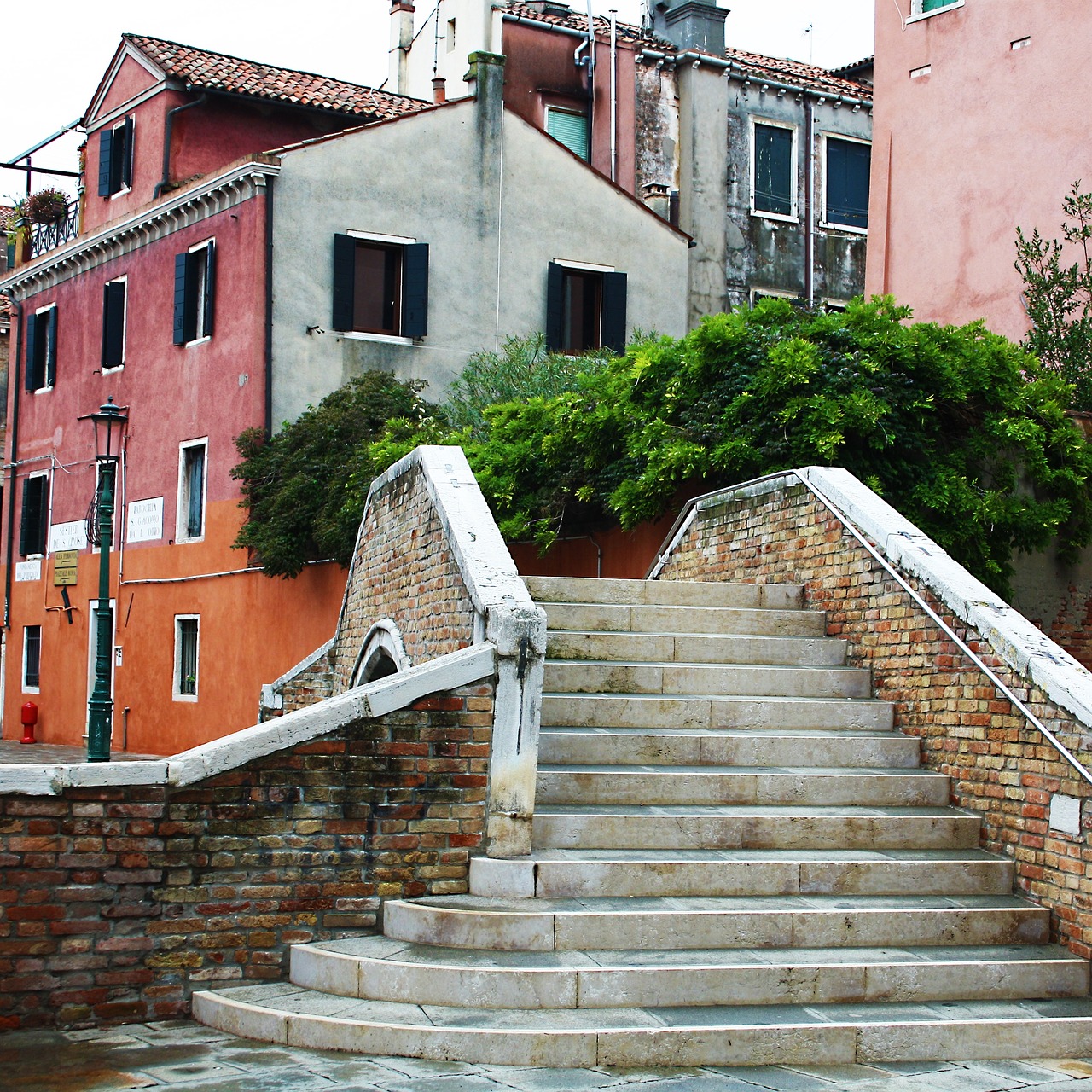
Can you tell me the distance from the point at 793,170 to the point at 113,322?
1034 cm

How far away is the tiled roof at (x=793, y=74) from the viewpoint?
70.9 feet

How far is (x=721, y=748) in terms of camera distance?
671 centimetres

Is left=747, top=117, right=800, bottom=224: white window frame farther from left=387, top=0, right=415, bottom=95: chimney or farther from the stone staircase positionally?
the stone staircase

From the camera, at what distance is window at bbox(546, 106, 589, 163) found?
68.7 ft

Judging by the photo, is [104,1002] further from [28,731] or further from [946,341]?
[28,731]

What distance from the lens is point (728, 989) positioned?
5.25m

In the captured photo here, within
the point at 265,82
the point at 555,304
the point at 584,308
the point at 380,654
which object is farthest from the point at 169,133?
the point at 380,654

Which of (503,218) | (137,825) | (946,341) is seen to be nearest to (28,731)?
(503,218)

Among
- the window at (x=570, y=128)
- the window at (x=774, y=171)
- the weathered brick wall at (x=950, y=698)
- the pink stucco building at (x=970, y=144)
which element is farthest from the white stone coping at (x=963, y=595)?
the window at (x=774, y=171)

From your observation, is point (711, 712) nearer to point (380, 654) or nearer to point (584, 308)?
point (380, 654)

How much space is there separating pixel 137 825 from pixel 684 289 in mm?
15753

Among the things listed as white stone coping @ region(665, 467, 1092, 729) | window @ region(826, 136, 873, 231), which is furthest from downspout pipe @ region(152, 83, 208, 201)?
white stone coping @ region(665, 467, 1092, 729)

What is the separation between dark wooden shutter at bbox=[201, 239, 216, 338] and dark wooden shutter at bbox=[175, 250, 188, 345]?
506mm

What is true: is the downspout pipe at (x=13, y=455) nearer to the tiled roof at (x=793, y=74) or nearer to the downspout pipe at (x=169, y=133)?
the downspout pipe at (x=169, y=133)
